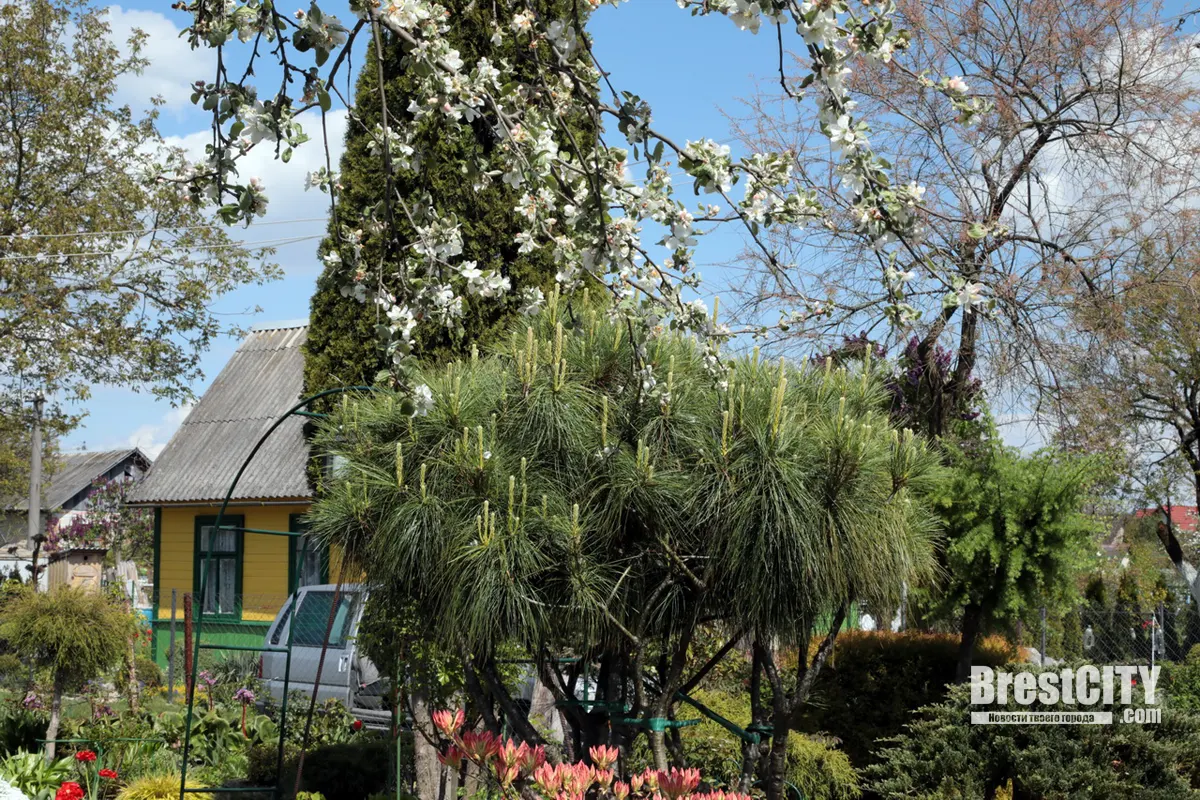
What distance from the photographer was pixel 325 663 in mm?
10430

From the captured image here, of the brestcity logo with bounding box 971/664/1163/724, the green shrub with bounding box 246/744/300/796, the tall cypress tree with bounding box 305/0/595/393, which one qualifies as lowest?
the green shrub with bounding box 246/744/300/796

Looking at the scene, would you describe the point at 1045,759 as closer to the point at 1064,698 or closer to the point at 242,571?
the point at 1064,698

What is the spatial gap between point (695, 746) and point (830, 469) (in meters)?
3.14

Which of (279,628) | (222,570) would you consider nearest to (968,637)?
(279,628)

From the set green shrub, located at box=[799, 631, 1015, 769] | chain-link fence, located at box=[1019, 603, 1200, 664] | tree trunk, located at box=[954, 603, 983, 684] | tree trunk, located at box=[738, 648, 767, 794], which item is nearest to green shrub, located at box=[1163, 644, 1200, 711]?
chain-link fence, located at box=[1019, 603, 1200, 664]

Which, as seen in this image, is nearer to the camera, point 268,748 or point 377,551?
point 377,551

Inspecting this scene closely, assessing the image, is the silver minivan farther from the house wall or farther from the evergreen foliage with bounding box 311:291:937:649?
the evergreen foliage with bounding box 311:291:937:649

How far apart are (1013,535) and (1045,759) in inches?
79.1

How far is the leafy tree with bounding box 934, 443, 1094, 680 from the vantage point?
7703 mm

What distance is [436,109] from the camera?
2.74 meters

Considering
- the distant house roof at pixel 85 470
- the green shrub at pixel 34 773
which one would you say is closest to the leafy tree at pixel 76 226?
the green shrub at pixel 34 773

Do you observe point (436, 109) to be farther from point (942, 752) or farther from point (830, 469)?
point (942, 752)

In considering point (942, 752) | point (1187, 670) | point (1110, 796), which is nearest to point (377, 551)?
point (942, 752)

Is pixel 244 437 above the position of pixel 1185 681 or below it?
above
